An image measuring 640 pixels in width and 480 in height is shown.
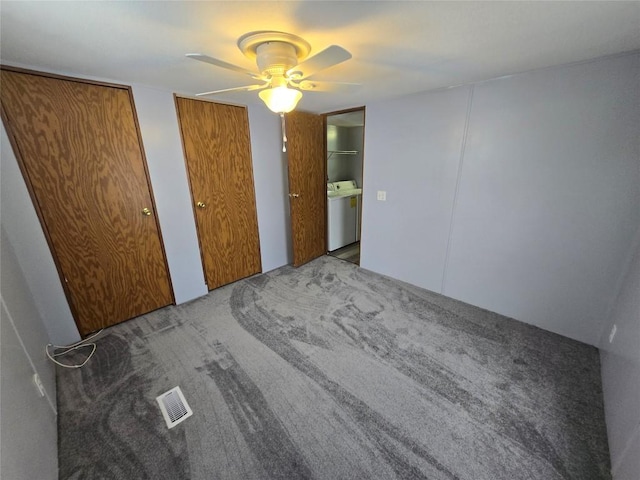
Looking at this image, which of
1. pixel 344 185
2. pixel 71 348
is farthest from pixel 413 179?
pixel 71 348

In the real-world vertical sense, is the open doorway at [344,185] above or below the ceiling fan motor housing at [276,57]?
below

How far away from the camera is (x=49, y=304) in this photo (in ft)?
6.52

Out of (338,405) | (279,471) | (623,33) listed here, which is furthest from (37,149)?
(623,33)

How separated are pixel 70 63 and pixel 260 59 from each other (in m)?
→ 1.34

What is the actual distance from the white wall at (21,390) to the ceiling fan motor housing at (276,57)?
1.78 meters

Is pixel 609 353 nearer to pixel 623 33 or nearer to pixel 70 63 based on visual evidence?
pixel 623 33

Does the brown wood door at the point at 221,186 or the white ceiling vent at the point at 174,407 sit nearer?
the white ceiling vent at the point at 174,407

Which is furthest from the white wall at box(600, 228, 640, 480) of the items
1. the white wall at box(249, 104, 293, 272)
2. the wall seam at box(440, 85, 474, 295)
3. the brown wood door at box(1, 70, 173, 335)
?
the brown wood door at box(1, 70, 173, 335)

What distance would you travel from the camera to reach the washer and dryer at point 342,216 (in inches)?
155

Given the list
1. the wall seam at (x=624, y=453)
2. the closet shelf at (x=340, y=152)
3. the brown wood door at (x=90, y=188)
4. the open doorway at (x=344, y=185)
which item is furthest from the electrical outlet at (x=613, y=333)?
the closet shelf at (x=340, y=152)

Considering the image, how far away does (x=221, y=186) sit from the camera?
108 inches

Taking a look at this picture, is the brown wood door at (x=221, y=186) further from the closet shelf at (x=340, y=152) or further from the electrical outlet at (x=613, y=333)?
the electrical outlet at (x=613, y=333)

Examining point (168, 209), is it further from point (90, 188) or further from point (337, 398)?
point (337, 398)

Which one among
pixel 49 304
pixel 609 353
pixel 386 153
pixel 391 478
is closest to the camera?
pixel 391 478
